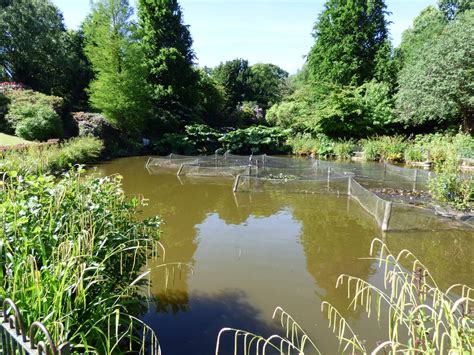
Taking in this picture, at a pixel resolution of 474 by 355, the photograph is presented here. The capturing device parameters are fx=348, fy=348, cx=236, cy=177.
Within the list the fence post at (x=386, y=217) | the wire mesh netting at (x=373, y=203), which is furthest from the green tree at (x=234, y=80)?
the fence post at (x=386, y=217)

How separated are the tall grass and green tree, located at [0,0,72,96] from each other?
26413mm

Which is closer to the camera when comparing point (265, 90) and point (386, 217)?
point (386, 217)

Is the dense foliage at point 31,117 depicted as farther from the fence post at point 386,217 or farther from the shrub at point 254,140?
the fence post at point 386,217

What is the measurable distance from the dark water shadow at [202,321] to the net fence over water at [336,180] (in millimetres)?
4120

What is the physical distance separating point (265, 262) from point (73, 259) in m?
3.93

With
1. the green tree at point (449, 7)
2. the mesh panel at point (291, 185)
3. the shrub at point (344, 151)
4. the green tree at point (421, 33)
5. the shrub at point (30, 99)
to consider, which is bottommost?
the mesh panel at point (291, 185)

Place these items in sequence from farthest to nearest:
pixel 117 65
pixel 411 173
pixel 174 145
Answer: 1. pixel 174 145
2. pixel 117 65
3. pixel 411 173

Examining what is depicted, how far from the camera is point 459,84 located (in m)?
18.2

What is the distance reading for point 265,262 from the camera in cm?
591

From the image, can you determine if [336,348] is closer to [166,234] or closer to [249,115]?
[166,234]

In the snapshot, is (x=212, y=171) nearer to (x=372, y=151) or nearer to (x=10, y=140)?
(x=372, y=151)

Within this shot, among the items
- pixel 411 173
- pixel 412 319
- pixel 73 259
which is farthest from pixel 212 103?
pixel 412 319

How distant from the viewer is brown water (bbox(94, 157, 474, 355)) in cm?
416

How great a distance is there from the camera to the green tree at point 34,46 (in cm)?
2397
